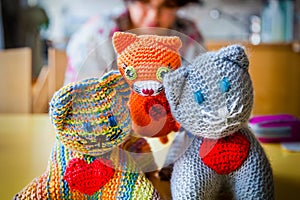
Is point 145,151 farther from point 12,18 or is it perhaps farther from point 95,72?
point 12,18

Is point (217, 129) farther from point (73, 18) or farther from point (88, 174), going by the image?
point (73, 18)

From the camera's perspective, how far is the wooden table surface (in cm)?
38

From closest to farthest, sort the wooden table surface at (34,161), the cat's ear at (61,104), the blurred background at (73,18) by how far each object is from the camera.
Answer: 1. the cat's ear at (61,104)
2. the wooden table surface at (34,161)
3. the blurred background at (73,18)

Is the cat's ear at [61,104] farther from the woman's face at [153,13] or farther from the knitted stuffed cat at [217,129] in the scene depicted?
the woman's face at [153,13]

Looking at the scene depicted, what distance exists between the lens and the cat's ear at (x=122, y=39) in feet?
0.95

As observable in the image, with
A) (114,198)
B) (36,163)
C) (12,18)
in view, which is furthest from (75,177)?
(12,18)

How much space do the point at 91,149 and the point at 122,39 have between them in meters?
0.09

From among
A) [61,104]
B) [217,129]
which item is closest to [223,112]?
[217,129]

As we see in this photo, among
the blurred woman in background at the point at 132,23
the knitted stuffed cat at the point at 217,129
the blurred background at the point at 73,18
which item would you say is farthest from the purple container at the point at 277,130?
the blurred background at the point at 73,18

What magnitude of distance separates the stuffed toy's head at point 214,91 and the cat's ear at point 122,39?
0.13ft

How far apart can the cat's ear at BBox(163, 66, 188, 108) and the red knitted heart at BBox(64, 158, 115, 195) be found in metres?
0.07

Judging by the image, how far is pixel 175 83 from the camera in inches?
10.9

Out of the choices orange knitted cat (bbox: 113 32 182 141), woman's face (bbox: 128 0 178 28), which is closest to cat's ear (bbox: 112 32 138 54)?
orange knitted cat (bbox: 113 32 182 141)

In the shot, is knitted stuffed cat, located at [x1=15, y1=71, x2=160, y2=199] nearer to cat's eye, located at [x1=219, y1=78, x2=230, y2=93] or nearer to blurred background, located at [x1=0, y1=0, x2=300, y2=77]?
cat's eye, located at [x1=219, y1=78, x2=230, y2=93]
